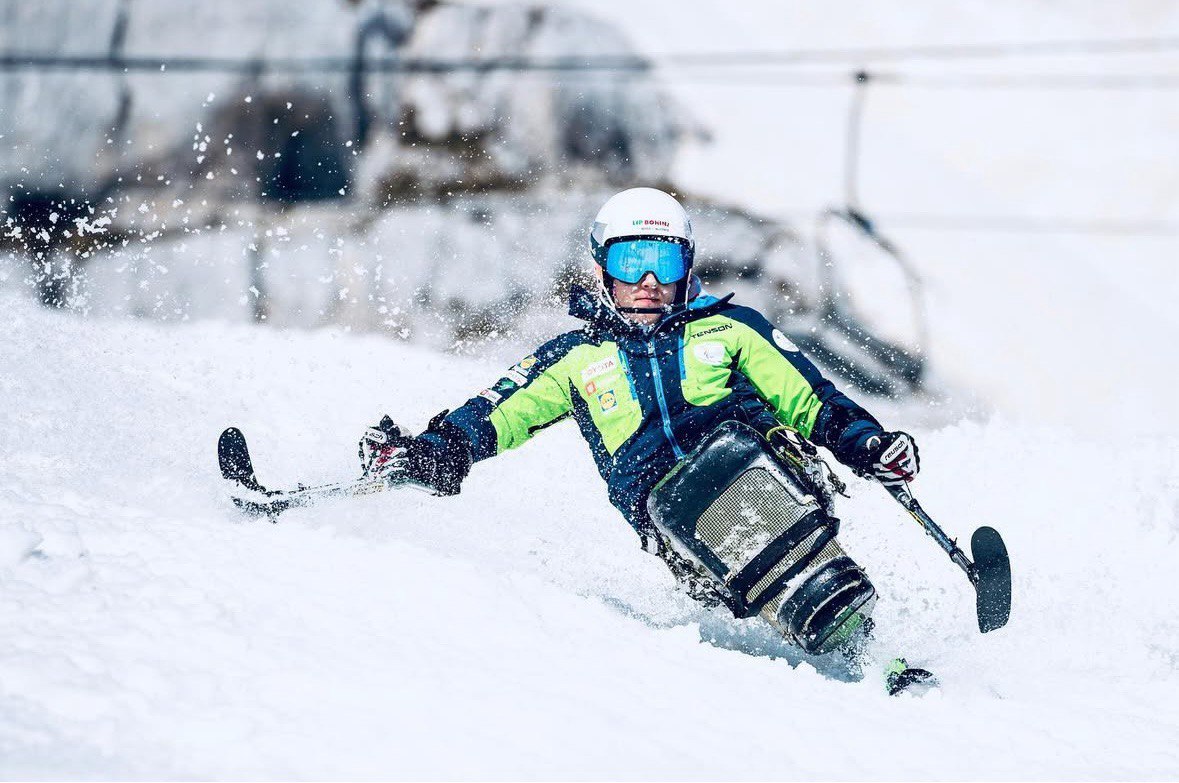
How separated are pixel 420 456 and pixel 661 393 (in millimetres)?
816

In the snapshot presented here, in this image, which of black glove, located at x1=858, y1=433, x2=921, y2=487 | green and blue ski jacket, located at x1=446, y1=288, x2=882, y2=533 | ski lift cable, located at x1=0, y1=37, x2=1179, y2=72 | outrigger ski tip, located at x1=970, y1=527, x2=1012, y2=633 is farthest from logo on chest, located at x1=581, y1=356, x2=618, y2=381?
ski lift cable, located at x1=0, y1=37, x2=1179, y2=72

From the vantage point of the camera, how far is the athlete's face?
3477 mm

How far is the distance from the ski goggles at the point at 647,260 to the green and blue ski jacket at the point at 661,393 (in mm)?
133

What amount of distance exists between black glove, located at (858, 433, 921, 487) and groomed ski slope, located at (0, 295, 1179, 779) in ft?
1.94

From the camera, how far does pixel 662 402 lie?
131 inches

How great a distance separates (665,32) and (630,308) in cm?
424

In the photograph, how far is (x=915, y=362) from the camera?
6328 millimetres

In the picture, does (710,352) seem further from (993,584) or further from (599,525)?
(599,525)

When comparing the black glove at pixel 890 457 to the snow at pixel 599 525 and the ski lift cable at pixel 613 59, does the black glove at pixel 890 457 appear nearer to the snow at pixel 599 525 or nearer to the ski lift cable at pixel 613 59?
the snow at pixel 599 525

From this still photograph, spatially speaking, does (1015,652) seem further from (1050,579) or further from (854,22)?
(854,22)

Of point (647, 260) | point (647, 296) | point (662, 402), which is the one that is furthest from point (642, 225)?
point (662, 402)

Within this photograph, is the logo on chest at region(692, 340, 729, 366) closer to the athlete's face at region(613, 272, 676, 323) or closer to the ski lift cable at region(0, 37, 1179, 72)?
the athlete's face at region(613, 272, 676, 323)

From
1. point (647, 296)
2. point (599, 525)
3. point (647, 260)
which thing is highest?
point (647, 260)

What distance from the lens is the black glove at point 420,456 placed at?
3.36 m
